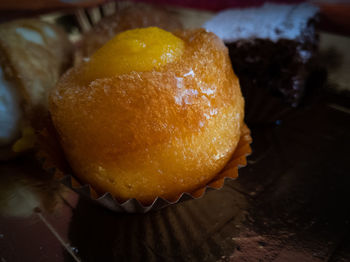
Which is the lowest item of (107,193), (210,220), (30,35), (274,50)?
(210,220)

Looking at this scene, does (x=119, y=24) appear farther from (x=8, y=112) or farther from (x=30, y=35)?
(x=8, y=112)

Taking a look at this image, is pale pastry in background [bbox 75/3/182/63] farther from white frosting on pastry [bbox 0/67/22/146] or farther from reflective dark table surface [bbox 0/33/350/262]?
reflective dark table surface [bbox 0/33/350/262]

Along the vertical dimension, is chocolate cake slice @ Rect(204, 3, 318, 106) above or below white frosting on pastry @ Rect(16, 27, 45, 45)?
below

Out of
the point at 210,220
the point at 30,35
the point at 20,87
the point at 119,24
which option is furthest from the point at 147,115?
the point at 119,24

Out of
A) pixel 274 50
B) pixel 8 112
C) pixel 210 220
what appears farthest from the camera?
pixel 274 50

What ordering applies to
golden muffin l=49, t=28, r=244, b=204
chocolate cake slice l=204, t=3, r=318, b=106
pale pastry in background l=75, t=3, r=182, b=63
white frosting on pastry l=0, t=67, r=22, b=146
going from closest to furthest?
golden muffin l=49, t=28, r=244, b=204 < white frosting on pastry l=0, t=67, r=22, b=146 < chocolate cake slice l=204, t=3, r=318, b=106 < pale pastry in background l=75, t=3, r=182, b=63

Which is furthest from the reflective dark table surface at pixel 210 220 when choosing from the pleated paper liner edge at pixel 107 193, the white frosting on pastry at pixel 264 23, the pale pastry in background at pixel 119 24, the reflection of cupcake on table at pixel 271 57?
the pale pastry in background at pixel 119 24

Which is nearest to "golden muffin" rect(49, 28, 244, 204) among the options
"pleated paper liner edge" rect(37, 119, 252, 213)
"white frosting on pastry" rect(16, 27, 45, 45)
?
"pleated paper liner edge" rect(37, 119, 252, 213)
